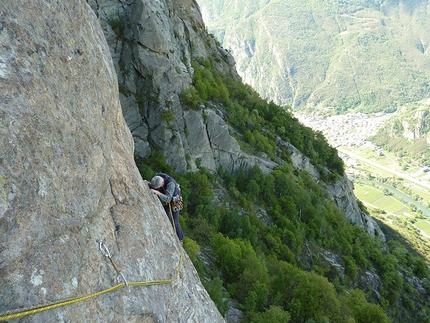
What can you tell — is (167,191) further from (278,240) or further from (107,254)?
(278,240)

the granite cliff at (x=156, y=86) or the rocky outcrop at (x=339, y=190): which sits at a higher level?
the granite cliff at (x=156, y=86)

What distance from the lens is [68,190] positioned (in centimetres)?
472

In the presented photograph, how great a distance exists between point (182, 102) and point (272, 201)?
16872 millimetres

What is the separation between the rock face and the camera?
3.87 meters

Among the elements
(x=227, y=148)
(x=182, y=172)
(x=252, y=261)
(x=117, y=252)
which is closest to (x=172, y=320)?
(x=117, y=252)

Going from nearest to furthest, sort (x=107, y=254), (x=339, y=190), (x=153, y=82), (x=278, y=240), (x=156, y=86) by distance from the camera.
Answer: (x=107, y=254) < (x=153, y=82) < (x=156, y=86) < (x=278, y=240) < (x=339, y=190)

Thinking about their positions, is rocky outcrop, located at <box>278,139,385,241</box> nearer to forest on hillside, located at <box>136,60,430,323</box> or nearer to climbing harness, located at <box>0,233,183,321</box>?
forest on hillside, located at <box>136,60,430,323</box>

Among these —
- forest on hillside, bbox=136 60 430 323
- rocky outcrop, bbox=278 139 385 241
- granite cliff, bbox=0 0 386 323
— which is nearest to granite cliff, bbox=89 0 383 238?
forest on hillside, bbox=136 60 430 323

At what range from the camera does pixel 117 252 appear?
543cm

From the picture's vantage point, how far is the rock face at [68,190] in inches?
152

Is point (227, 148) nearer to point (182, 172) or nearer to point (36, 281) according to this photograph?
point (182, 172)

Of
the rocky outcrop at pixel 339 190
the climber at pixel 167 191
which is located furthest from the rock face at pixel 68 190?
the rocky outcrop at pixel 339 190

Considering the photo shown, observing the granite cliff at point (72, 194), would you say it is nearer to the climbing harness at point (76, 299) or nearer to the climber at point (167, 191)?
the climbing harness at point (76, 299)

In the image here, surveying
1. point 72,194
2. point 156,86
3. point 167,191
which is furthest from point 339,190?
point 72,194
